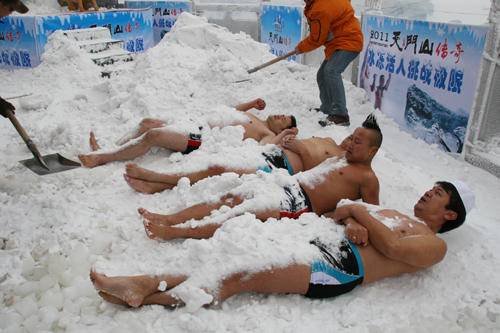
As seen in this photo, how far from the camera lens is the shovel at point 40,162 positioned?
2584 mm

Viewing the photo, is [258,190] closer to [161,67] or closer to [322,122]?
[322,122]

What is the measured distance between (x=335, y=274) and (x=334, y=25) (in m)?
3.29

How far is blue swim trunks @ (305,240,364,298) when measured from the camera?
5.58ft

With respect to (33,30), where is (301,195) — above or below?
below

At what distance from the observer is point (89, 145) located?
3.36m

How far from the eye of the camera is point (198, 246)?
1684 millimetres

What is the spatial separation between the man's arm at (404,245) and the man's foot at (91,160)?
7.44 ft

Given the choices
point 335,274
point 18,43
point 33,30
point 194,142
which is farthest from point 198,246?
point 18,43

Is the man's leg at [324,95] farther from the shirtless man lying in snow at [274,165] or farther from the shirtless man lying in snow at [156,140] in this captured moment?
the shirtless man lying in snow at [274,165]

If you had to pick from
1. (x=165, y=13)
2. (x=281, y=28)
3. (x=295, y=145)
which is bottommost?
(x=295, y=145)

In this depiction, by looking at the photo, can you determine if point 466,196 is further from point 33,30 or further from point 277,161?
point 33,30

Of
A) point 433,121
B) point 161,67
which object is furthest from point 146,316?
point 161,67

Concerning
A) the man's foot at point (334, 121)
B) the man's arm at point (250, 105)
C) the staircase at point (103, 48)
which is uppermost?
the staircase at point (103, 48)

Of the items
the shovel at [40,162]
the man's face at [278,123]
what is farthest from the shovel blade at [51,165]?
the man's face at [278,123]
